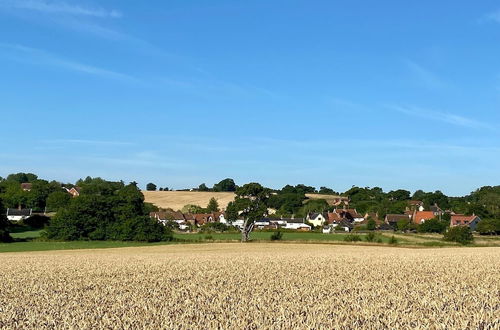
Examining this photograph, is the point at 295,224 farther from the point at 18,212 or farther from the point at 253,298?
the point at 253,298

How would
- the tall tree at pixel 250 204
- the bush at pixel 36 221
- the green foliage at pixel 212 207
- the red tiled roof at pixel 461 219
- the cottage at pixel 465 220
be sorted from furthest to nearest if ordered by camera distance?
1. the green foliage at pixel 212 207
2. the red tiled roof at pixel 461 219
3. the cottage at pixel 465 220
4. the bush at pixel 36 221
5. the tall tree at pixel 250 204

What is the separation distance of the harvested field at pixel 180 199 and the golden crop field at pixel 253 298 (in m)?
146

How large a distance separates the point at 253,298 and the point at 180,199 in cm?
17148

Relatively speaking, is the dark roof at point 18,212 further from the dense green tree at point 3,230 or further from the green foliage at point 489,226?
the green foliage at point 489,226

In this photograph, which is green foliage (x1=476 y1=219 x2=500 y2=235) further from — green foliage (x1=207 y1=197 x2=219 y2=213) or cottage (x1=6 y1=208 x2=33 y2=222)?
cottage (x1=6 y1=208 x2=33 y2=222)

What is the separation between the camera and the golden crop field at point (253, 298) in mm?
12750

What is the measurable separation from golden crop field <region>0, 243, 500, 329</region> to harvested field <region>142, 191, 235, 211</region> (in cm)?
14584

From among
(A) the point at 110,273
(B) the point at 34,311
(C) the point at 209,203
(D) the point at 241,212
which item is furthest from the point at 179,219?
(B) the point at 34,311

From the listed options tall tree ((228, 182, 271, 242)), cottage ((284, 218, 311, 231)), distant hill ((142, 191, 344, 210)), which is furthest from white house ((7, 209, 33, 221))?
tall tree ((228, 182, 271, 242))

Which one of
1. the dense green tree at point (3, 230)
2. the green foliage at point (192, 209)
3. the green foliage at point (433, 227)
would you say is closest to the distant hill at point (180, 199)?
the green foliage at point (192, 209)

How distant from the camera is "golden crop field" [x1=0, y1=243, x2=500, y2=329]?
41.8 feet

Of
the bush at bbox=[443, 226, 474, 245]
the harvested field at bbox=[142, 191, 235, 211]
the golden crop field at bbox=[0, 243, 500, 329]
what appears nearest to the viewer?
the golden crop field at bbox=[0, 243, 500, 329]

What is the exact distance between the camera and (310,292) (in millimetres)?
18234

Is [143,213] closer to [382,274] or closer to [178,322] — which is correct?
[382,274]
